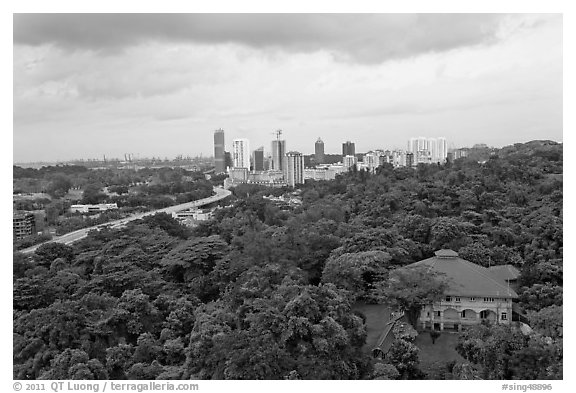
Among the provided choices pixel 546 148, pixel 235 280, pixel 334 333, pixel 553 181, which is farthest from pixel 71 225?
pixel 546 148

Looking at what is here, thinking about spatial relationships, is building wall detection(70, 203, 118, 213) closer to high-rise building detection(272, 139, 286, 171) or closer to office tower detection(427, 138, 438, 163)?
high-rise building detection(272, 139, 286, 171)

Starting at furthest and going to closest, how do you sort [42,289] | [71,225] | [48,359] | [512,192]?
[71,225], [512,192], [42,289], [48,359]

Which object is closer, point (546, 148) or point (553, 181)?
point (553, 181)

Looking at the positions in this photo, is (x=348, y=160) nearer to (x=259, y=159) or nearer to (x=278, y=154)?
(x=278, y=154)

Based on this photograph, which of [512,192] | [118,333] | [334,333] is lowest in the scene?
[118,333]

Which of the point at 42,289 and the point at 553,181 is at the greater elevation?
the point at 553,181

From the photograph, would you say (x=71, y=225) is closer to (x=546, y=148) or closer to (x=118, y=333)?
(x=118, y=333)

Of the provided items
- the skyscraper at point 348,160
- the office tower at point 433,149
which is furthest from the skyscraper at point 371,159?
the office tower at point 433,149

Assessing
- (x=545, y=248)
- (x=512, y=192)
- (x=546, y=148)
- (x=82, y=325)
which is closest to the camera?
(x=82, y=325)
